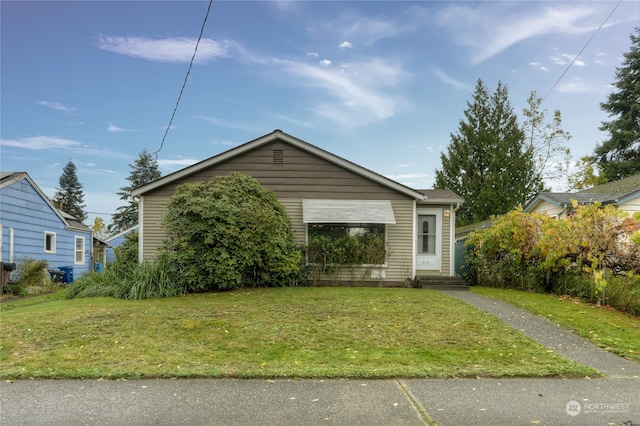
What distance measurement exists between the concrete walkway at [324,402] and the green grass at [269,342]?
26cm

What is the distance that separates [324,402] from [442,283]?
8746 millimetres

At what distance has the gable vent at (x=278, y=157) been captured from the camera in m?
12.5

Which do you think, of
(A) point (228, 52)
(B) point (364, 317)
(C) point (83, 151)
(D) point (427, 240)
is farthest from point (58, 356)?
(C) point (83, 151)

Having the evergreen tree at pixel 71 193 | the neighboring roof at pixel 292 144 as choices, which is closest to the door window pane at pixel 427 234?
the neighboring roof at pixel 292 144

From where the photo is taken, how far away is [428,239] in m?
13.0

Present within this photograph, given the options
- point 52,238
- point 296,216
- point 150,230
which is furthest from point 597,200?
point 52,238

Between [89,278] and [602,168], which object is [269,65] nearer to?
[89,278]

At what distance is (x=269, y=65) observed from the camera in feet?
40.1

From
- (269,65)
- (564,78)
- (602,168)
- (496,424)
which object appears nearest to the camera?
(496,424)

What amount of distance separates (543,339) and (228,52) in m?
9.79

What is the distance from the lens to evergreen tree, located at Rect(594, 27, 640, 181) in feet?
90.9

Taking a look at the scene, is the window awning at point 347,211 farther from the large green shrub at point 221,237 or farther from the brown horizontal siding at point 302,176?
the large green shrub at point 221,237

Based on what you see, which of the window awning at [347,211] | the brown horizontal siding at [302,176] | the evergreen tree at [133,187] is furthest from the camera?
the evergreen tree at [133,187]

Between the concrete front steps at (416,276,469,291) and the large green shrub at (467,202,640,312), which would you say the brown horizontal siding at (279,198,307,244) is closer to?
the concrete front steps at (416,276,469,291)
